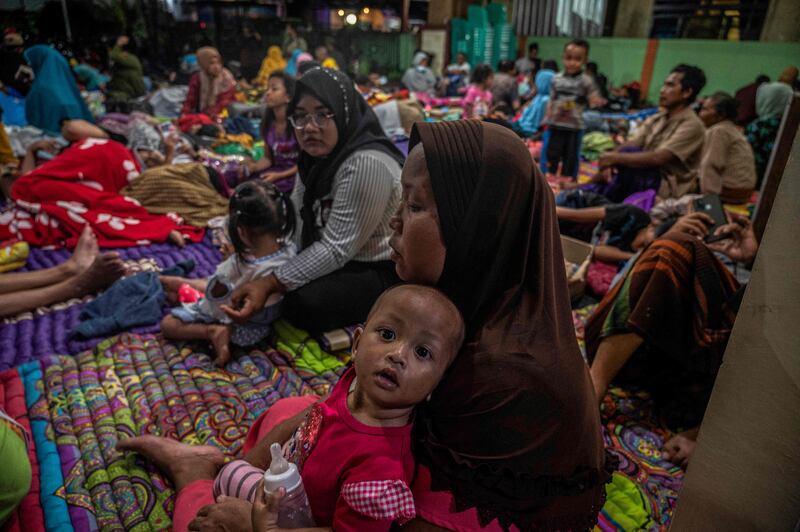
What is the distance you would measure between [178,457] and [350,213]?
1.20 meters

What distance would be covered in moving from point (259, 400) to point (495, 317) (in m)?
1.41

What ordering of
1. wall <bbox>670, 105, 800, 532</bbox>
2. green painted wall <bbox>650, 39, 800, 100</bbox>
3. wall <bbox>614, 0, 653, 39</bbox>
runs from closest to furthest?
wall <bbox>670, 105, 800, 532</bbox> → green painted wall <bbox>650, 39, 800, 100</bbox> → wall <bbox>614, 0, 653, 39</bbox>

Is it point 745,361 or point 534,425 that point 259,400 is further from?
point 745,361

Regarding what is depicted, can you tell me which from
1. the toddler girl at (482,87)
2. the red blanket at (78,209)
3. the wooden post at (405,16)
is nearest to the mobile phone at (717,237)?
the red blanket at (78,209)

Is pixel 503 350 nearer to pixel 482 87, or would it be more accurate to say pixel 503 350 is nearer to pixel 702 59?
pixel 482 87

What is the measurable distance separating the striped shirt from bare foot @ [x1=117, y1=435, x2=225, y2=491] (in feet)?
2.78

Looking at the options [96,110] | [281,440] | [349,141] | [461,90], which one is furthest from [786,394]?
[461,90]

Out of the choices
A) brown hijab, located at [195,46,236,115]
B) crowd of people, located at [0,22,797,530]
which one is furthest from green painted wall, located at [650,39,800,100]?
brown hijab, located at [195,46,236,115]

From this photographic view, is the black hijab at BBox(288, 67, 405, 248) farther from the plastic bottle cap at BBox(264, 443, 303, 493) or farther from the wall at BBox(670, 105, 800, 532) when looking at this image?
the wall at BBox(670, 105, 800, 532)

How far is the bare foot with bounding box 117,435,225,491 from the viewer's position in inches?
64.4

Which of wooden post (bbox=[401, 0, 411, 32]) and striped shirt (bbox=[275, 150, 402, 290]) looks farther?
wooden post (bbox=[401, 0, 411, 32])

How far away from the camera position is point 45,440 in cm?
185

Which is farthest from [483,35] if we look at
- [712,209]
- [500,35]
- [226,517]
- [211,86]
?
[226,517]

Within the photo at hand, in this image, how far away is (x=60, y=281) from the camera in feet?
9.25
